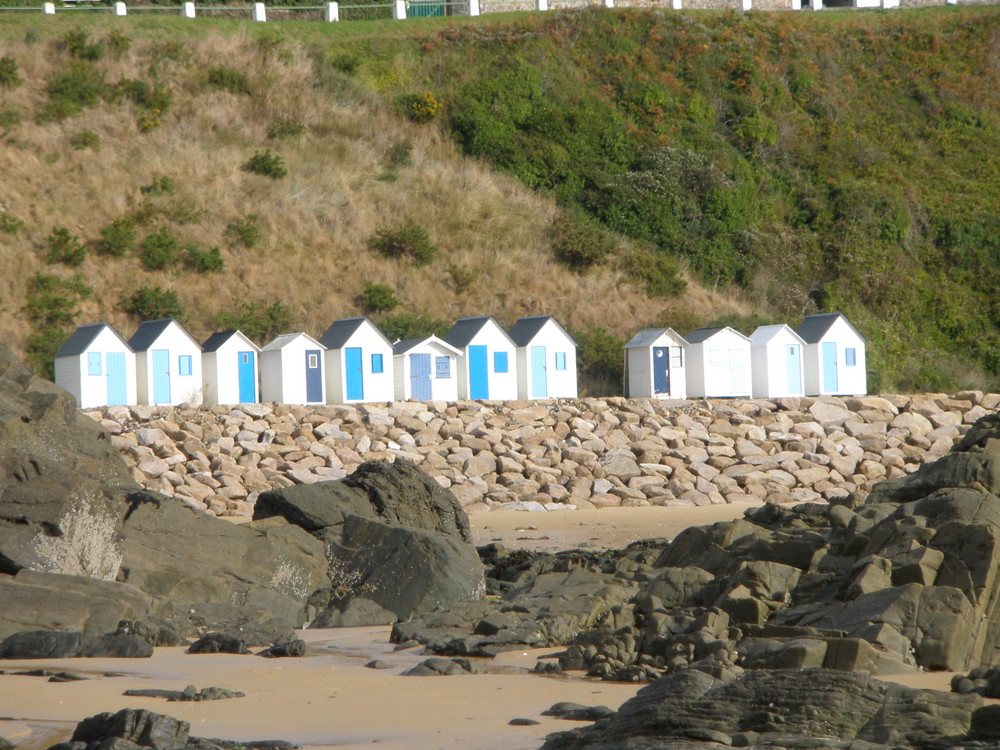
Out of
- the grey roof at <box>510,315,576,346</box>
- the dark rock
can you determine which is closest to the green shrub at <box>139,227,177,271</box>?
the grey roof at <box>510,315,576,346</box>

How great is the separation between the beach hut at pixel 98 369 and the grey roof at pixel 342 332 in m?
4.31

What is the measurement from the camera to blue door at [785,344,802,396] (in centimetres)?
2978

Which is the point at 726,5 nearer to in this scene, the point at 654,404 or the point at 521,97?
the point at 521,97

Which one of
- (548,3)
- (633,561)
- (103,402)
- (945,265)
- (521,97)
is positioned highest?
(548,3)

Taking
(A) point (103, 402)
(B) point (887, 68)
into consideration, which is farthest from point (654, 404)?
(B) point (887, 68)

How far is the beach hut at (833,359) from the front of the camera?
2997 cm

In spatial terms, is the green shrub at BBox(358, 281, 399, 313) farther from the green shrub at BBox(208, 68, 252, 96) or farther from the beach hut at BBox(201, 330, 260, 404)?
the green shrub at BBox(208, 68, 252, 96)

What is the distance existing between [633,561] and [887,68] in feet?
131

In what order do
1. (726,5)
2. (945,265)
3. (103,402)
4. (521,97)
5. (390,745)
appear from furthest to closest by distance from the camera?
(726,5)
(521,97)
(945,265)
(103,402)
(390,745)

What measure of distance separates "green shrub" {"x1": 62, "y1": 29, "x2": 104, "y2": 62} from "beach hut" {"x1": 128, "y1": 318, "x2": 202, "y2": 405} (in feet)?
61.9

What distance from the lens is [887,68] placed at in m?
48.3

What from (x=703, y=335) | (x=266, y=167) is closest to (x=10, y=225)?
(x=266, y=167)

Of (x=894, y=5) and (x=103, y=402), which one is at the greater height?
(x=894, y=5)

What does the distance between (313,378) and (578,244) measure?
13368mm
